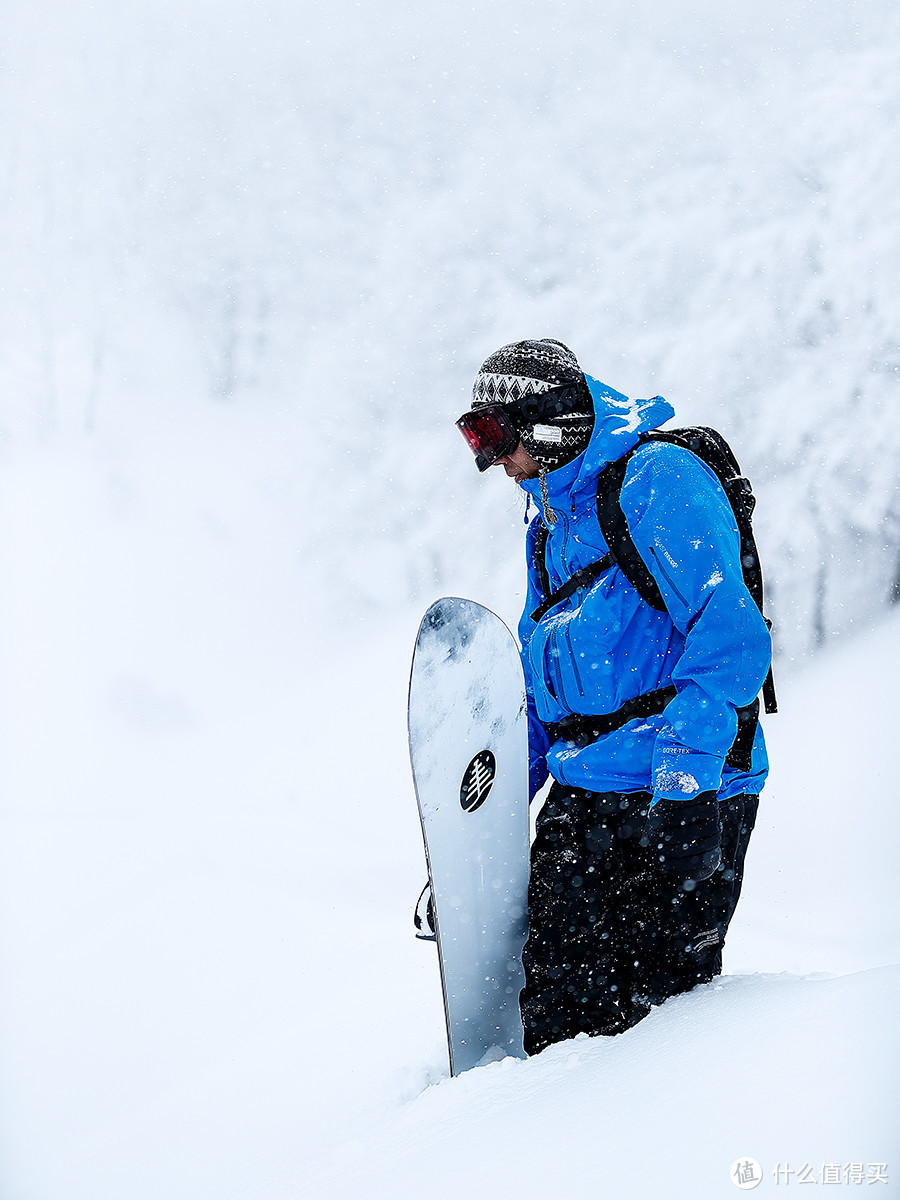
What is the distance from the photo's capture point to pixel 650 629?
6.09 feet

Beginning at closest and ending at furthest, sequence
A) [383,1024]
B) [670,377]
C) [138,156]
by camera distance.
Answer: [383,1024], [670,377], [138,156]

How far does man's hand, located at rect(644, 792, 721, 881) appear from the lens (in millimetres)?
1726

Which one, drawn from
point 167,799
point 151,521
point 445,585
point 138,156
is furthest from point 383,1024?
point 138,156

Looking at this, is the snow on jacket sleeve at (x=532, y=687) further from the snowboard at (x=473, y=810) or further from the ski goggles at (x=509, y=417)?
the ski goggles at (x=509, y=417)

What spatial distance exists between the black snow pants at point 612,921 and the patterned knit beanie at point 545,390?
81 centimetres

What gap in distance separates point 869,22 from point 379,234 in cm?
858

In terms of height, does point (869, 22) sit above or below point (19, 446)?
above

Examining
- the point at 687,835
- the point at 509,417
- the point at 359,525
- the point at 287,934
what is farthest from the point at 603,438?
the point at 359,525

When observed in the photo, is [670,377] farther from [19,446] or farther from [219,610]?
[19,446]

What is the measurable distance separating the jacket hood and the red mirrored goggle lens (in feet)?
0.45

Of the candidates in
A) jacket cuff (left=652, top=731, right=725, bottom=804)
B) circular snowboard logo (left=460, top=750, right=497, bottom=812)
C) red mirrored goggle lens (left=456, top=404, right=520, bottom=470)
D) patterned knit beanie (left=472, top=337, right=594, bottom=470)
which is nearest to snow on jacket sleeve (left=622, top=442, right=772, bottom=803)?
jacket cuff (left=652, top=731, right=725, bottom=804)

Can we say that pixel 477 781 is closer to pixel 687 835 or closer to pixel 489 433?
pixel 687 835

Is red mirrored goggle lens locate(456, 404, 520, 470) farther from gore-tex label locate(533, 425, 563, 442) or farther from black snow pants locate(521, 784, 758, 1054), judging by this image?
black snow pants locate(521, 784, 758, 1054)

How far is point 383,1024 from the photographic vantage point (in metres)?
3.35
